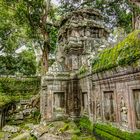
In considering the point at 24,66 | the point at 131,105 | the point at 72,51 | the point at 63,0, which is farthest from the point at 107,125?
the point at 24,66

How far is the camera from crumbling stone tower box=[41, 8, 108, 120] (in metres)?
11.9

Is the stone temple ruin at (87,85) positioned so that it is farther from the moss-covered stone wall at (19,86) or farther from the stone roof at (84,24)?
the moss-covered stone wall at (19,86)

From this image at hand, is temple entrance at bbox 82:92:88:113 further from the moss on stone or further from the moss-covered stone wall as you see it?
the moss-covered stone wall

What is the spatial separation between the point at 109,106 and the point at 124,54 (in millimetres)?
2678

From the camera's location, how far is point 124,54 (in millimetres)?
6500

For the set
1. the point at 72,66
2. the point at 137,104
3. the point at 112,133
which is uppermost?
the point at 72,66

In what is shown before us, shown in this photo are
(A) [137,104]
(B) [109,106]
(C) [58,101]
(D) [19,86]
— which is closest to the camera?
(A) [137,104]

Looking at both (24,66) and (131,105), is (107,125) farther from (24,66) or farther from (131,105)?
(24,66)

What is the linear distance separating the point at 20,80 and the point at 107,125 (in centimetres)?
1577

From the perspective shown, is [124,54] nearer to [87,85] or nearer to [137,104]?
[137,104]

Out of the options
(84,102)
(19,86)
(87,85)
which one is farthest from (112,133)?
(19,86)

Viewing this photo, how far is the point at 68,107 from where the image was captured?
39.5 feet

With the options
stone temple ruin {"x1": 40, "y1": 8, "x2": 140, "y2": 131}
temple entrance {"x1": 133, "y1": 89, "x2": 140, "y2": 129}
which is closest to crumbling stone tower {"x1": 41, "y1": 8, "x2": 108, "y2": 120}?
stone temple ruin {"x1": 40, "y1": 8, "x2": 140, "y2": 131}

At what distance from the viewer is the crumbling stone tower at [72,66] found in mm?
11859
